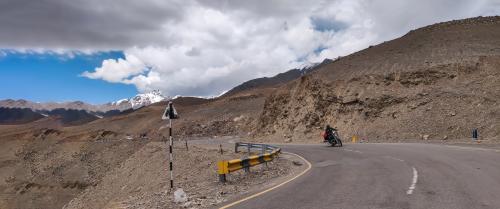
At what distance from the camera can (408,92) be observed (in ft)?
154

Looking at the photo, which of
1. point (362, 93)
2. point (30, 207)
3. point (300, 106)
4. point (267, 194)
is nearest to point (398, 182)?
point (267, 194)

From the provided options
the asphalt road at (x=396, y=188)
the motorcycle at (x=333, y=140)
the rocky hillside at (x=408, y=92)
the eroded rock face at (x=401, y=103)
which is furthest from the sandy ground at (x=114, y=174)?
the eroded rock face at (x=401, y=103)

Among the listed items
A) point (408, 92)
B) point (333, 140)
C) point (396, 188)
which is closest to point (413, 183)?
point (396, 188)

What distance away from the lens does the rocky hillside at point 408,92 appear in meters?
40.5

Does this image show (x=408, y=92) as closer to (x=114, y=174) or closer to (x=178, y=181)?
(x=178, y=181)

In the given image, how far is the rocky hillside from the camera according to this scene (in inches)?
1594

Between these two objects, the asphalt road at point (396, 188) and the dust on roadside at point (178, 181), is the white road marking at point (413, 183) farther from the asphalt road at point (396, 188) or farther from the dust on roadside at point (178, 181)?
the dust on roadside at point (178, 181)

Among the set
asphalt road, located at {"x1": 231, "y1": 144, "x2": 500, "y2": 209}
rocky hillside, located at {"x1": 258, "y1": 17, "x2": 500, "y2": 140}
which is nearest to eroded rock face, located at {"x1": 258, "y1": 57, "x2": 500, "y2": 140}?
rocky hillside, located at {"x1": 258, "y1": 17, "x2": 500, "y2": 140}

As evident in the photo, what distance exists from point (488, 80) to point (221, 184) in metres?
33.6

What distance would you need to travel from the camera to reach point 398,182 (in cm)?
1362

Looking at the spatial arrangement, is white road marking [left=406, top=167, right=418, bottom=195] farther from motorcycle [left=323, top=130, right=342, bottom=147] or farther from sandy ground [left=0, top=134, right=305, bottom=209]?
motorcycle [left=323, top=130, right=342, bottom=147]

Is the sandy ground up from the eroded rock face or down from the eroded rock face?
down

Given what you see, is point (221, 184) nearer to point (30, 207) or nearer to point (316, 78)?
point (316, 78)

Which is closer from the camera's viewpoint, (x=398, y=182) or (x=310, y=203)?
(x=310, y=203)
